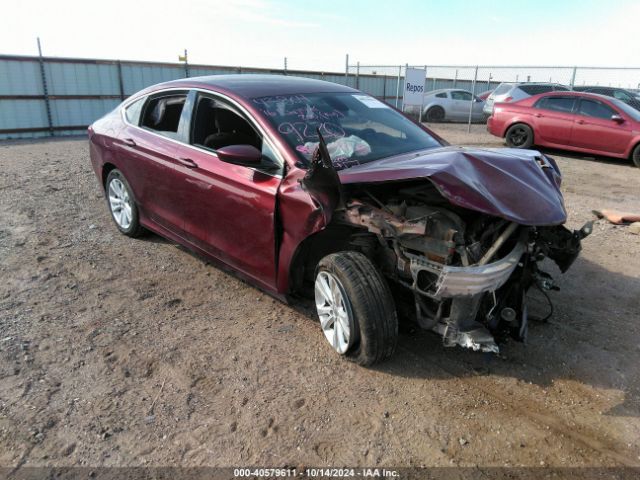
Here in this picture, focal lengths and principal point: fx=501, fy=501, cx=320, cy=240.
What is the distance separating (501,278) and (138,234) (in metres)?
4.06

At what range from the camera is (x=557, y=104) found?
38.0 feet

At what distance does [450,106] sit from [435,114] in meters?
0.69

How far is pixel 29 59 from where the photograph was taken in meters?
14.0

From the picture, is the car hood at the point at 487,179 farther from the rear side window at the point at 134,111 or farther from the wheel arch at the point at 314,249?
the rear side window at the point at 134,111

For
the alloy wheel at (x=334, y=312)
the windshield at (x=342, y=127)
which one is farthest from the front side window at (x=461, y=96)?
the alloy wheel at (x=334, y=312)

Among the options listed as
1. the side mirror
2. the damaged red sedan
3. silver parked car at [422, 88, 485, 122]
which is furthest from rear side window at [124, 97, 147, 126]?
silver parked car at [422, 88, 485, 122]

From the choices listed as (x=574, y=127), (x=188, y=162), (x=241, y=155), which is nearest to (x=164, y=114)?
(x=188, y=162)

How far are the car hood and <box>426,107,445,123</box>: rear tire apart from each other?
728 inches

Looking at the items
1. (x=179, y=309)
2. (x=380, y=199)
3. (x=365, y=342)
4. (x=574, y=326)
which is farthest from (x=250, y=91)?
(x=574, y=326)

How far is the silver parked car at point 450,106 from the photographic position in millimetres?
20828

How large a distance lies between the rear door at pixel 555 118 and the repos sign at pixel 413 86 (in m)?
4.42

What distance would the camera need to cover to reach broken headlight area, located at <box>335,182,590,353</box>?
110 inches

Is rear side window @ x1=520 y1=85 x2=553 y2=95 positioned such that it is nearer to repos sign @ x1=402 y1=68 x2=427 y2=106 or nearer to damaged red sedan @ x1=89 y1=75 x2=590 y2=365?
repos sign @ x1=402 y1=68 x2=427 y2=106

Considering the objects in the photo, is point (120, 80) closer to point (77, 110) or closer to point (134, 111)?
point (77, 110)
